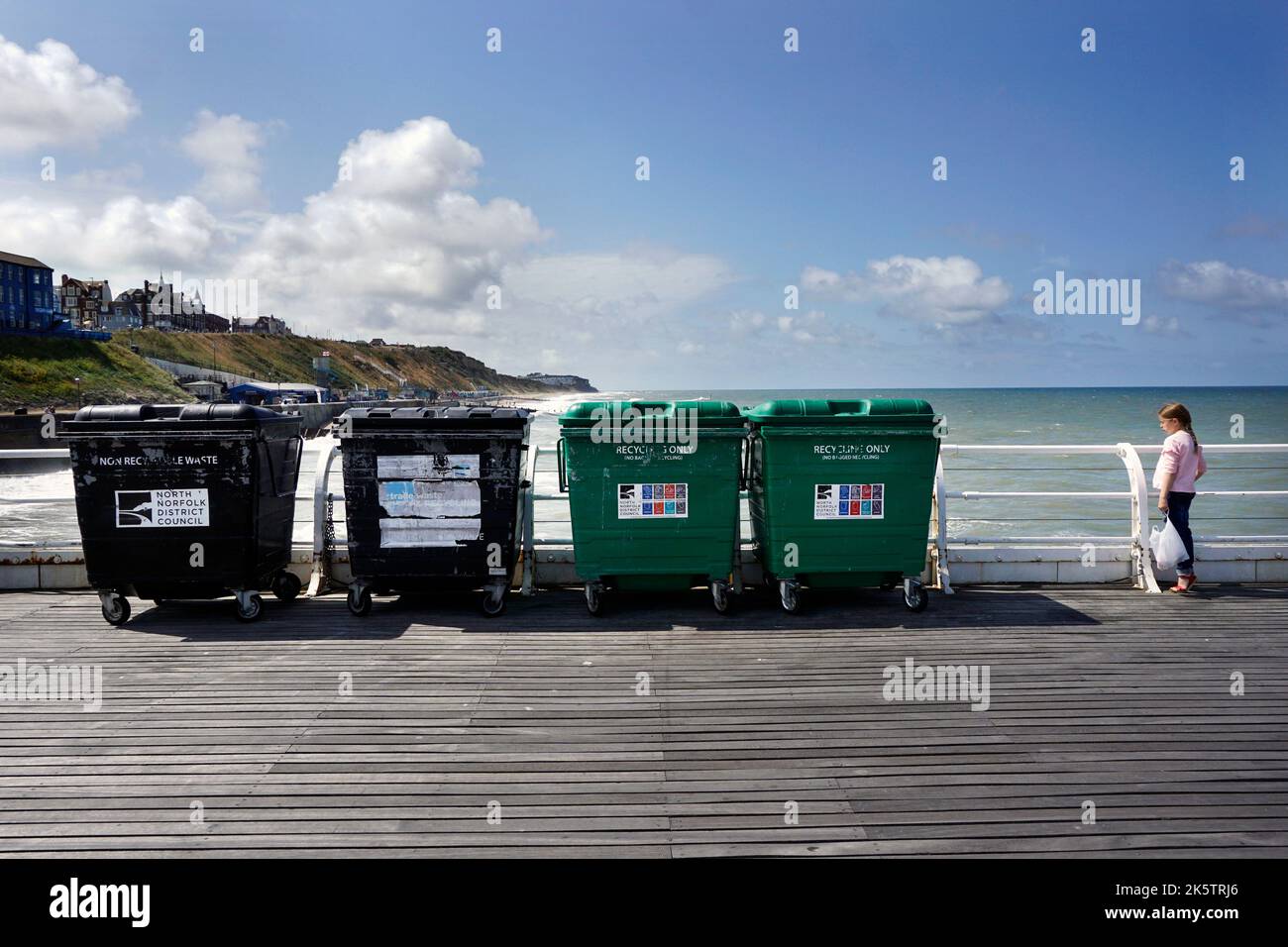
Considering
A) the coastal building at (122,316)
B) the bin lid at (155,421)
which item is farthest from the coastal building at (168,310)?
the bin lid at (155,421)

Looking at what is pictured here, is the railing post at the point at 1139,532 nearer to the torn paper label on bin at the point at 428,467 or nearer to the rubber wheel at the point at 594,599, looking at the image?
the rubber wheel at the point at 594,599

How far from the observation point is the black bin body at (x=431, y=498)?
6.04 meters

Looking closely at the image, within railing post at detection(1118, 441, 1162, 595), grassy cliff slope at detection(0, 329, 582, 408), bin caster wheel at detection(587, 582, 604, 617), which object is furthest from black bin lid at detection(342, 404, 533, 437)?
grassy cliff slope at detection(0, 329, 582, 408)

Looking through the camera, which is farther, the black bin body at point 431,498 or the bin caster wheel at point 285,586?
the bin caster wheel at point 285,586

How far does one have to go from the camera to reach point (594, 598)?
595cm

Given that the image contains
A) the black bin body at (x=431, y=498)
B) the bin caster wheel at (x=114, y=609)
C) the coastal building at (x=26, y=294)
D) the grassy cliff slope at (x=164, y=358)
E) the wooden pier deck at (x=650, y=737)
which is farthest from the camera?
the coastal building at (x=26, y=294)

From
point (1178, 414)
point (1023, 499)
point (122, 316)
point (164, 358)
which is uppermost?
point (122, 316)

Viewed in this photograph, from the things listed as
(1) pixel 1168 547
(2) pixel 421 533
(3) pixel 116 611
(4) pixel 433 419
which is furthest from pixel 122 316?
(1) pixel 1168 547

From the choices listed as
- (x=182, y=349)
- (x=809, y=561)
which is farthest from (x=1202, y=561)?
(x=182, y=349)

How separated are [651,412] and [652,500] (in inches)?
24.3

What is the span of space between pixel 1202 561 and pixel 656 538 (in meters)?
4.38

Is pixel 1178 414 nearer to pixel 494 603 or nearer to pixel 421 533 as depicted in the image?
pixel 494 603

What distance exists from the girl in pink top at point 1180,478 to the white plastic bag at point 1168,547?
0.10 feet
